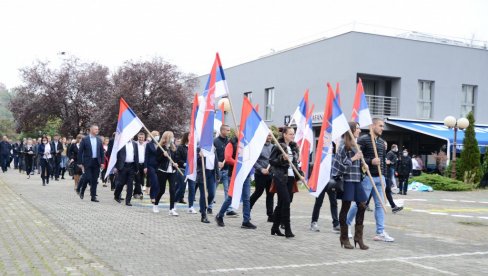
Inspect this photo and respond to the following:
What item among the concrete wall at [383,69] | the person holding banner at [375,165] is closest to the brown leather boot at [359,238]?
the person holding banner at [375,165]

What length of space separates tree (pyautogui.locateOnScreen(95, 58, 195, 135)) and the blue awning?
1171 cm

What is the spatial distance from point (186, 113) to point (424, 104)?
14228mm

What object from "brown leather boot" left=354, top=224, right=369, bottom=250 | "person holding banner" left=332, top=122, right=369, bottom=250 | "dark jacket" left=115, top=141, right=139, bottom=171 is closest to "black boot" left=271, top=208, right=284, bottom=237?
"person holding banner" left=332, top=122, right=369, bottom=250

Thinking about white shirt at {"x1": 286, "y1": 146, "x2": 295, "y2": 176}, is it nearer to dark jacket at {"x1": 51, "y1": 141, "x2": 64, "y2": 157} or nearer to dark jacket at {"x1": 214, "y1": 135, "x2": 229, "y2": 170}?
dark jacket at {"x1": 214, "y1": 135, "x2": 229, "y2": 170}

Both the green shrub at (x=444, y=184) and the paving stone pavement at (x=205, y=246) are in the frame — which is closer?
the paving stone pavement at (x=205, y=246)

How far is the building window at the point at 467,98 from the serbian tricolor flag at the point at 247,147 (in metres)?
27.8

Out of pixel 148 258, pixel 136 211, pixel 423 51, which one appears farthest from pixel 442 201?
pixel 423 51

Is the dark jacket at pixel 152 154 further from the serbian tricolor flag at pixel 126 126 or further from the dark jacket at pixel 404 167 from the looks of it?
the dark jacket at pixel 404 167

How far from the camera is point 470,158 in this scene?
84.6 ft

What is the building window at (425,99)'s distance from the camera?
32.5m

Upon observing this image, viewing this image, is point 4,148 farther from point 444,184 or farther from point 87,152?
point 444,184

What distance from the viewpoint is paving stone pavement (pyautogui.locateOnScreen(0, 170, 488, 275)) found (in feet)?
21.4

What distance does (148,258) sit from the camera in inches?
273

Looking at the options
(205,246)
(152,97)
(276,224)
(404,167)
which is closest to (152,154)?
(276,224)
